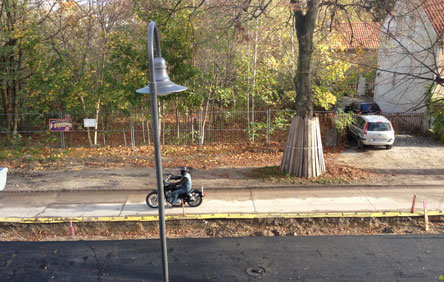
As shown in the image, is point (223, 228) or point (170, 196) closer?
point (223, 228)

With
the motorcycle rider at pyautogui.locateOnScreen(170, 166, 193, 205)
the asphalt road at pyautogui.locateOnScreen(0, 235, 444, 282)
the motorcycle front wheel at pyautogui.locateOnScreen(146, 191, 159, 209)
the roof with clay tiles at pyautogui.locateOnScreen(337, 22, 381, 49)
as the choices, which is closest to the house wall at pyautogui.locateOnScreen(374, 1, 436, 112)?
the roof with clay tiles at pyautogui.locateOnScreen(337, 22, 381, 49)

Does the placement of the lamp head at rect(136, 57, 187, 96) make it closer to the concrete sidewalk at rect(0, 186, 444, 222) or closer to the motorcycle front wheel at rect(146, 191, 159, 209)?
the concrete sidewalk at rect(0, 186, 444, 222)

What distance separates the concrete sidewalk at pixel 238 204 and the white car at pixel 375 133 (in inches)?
189

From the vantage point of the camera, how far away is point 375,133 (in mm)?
15875


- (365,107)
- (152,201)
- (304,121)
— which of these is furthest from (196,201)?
(365,107)

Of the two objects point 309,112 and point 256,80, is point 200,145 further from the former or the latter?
point 309,112

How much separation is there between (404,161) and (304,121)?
554 cm

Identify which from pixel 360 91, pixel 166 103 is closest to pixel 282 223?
pixel 166 103

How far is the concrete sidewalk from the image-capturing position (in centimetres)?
916

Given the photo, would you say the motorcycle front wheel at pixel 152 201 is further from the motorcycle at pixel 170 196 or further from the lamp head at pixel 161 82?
the lamp head at pixel 161 82

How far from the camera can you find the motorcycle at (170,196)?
9.47m

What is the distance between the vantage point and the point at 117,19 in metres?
16.7

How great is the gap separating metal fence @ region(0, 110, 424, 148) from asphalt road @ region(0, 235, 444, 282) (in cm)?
913

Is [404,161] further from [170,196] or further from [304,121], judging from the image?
[170,196]
